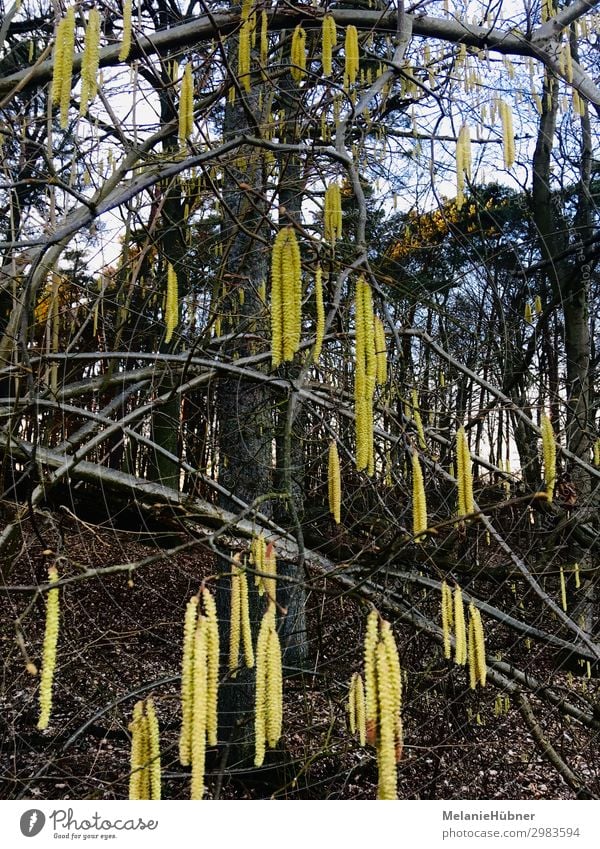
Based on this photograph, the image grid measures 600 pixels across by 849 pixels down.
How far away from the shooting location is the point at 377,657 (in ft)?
3.58

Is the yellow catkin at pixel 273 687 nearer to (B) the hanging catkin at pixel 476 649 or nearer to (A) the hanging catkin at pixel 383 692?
(A) the hanging catkin at pixel 383 692

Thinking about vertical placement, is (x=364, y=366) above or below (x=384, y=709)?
above

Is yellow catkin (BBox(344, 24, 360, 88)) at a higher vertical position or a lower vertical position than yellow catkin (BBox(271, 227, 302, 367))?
higher

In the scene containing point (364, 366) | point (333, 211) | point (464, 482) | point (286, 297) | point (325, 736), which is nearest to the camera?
point (286, 297)

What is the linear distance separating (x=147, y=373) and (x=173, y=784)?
1.73 m

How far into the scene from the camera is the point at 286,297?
1.42 meters

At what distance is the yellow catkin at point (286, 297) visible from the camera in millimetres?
1415

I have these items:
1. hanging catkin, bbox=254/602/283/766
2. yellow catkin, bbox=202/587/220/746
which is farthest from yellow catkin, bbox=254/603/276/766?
yellow catkin, bbox=202/587/220/746

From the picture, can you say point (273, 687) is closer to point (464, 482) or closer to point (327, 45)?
point (464, 482)

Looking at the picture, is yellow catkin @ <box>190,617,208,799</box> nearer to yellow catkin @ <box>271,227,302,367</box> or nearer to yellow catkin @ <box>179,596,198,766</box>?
yellow catkin @ <box>179,596,198,766</box>

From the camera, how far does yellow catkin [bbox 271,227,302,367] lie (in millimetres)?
1415

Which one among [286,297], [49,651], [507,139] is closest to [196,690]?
[49,651]
